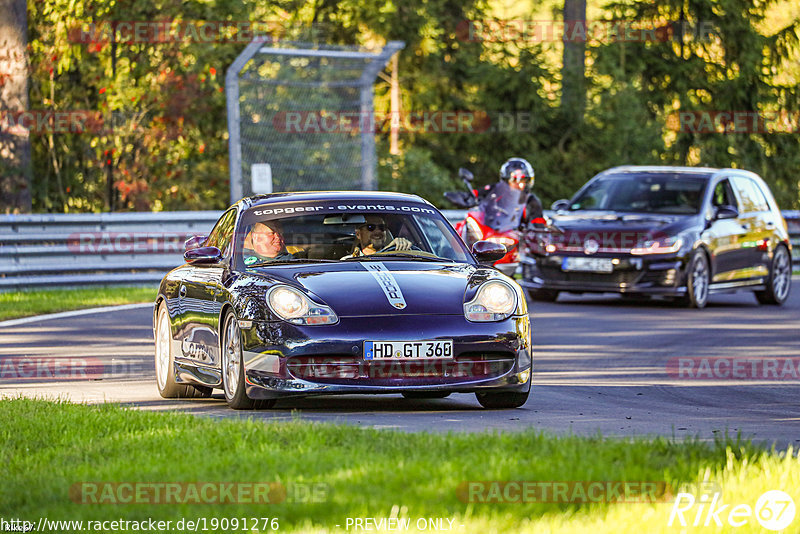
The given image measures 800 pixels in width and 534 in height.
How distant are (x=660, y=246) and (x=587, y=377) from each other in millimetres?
7509

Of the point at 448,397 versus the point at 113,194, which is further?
the point at 113,194

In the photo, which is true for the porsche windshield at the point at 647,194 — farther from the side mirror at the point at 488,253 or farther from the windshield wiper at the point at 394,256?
the windshield wiper at the point at 394,256

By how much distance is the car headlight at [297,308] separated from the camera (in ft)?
30.2

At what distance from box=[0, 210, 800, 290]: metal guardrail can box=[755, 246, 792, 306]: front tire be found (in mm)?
7405

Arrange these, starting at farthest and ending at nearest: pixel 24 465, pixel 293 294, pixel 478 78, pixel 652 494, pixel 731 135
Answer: pixel 731 135
pixel 478 78
pixel 293 294
pixel 24 465
pixel 652 494

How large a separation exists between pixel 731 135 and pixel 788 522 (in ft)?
120

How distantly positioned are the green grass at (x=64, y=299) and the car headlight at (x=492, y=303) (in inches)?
337

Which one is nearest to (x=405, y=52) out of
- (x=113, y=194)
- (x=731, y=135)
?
(x=731, y=135)

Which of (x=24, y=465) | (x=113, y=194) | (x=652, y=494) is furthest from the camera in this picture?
(x=113, y=194)

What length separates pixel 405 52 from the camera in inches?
1553

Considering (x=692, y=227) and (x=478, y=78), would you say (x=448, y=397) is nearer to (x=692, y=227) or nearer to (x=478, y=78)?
(x=692, y=227)

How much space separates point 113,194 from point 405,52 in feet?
42.8

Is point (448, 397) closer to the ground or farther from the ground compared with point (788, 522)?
closer to the ground

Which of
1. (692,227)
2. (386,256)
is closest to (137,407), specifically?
(386,256)
